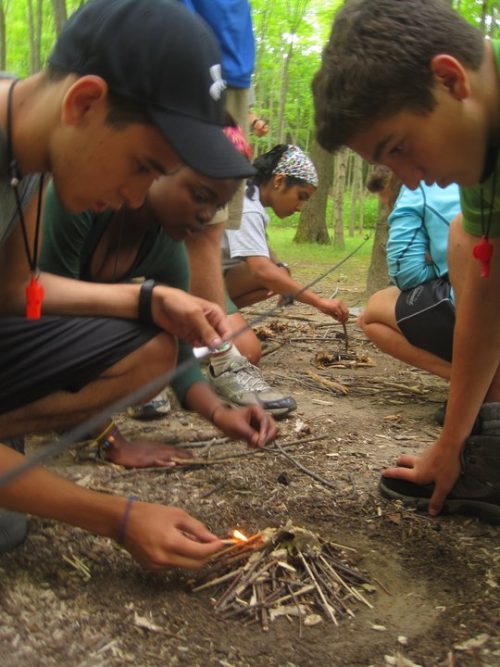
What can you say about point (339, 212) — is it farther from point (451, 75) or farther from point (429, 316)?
point (451, 75)

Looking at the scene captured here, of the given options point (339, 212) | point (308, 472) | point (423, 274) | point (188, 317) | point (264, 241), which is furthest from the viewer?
point (339, 212)

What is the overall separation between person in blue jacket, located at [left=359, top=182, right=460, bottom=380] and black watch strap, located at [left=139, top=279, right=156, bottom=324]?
1.43 m

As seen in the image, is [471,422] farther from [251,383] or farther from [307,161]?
[307,161]

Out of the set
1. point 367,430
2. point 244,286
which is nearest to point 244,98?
point 244,286

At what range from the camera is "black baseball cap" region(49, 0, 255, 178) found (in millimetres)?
1354

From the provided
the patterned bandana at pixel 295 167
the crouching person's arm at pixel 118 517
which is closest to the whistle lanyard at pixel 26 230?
the crouching person's arm at pixel 118 517

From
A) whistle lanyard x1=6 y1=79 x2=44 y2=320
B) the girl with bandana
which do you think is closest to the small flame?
whistle lanyard x1=6 y1=79 x2=44 y2=320

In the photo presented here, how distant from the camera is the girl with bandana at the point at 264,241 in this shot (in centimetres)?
374

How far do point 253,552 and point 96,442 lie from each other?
84cm

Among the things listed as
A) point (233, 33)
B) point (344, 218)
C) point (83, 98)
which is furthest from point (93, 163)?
point (344, 218)

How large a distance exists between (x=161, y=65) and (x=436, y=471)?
1.41 meters

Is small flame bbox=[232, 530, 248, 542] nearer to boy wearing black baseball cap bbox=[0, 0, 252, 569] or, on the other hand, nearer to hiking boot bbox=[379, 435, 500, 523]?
boy wearing black baseball cap bbox=[0, 0, 252, 569]

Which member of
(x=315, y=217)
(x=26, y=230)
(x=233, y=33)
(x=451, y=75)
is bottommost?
(x=315, y=217)

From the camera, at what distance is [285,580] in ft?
5.47
